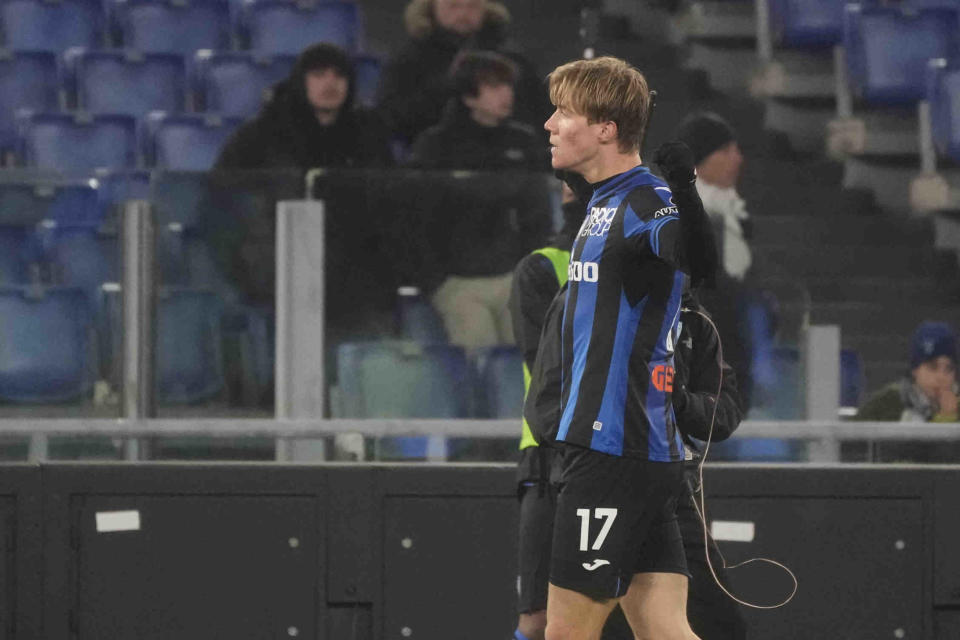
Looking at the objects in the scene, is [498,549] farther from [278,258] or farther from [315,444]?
[278,258]

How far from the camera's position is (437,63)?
9453 millimetres

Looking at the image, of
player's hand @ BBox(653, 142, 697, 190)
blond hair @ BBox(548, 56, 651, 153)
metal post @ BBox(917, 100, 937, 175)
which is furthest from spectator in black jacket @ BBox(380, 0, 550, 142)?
player's hand @ BBox(653, 142, 697, 190)

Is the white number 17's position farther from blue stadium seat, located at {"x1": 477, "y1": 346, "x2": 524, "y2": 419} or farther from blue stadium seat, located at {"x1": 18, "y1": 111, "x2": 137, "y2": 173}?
blue stadium seat, located at {"x1": 18, "y1": 111, "x2": 137, "y2": 173}

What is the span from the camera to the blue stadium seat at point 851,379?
673cm

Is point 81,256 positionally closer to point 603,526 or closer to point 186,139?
point 603,526

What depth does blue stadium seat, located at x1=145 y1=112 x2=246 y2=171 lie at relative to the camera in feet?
32.7

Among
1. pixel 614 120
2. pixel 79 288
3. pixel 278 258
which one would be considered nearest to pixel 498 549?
pixel 278 258

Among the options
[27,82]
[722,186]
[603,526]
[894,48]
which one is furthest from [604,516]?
[27,82]

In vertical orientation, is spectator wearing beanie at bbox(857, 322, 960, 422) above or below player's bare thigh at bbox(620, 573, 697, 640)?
above

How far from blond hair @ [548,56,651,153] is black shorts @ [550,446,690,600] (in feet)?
2.50

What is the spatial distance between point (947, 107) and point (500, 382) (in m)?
4.25

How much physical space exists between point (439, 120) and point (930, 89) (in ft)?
9.70

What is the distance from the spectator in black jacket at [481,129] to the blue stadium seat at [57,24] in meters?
3.95

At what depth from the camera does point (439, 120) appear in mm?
8898
